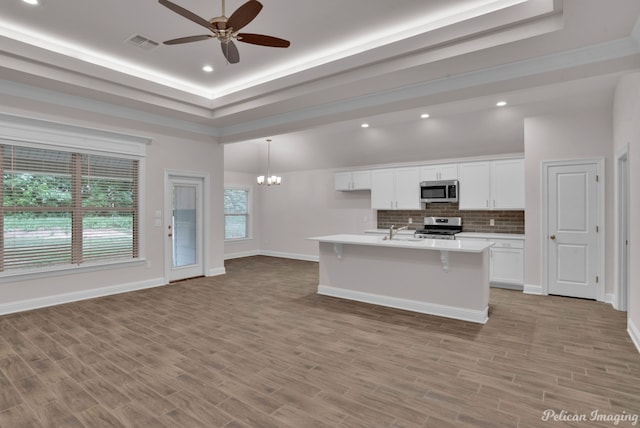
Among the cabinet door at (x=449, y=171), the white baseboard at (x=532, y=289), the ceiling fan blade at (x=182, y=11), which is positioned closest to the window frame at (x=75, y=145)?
the ceiling fan blade at (x=182, y=11)

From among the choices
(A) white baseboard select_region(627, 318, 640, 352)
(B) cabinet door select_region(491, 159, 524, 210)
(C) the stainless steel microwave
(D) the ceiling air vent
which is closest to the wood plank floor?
(A) white baseboard select_region(627, 318, 640, 352)

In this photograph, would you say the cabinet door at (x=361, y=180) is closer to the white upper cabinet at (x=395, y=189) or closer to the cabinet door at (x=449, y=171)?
the white upper cabinet at (x=395, y=189)

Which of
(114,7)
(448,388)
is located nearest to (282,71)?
(114,7)

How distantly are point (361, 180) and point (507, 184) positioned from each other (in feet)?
10.1

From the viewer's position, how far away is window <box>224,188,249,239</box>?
960cm

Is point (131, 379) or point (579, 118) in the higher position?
point (579, 118)

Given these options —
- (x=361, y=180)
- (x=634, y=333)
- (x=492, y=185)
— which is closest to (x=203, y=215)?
(x=361, y=180)

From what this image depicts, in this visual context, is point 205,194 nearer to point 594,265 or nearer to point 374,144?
point 374,144

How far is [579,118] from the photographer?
199 inches

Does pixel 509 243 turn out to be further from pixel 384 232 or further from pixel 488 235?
pixel 384 232

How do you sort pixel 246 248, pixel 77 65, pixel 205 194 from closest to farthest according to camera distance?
pixel 77 65
pixel 205 194
pixel 246 248

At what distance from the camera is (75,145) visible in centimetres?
498

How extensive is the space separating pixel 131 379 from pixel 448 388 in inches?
96.6

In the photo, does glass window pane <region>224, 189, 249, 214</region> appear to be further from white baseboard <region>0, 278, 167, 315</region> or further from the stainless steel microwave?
the stainless steel microwave
